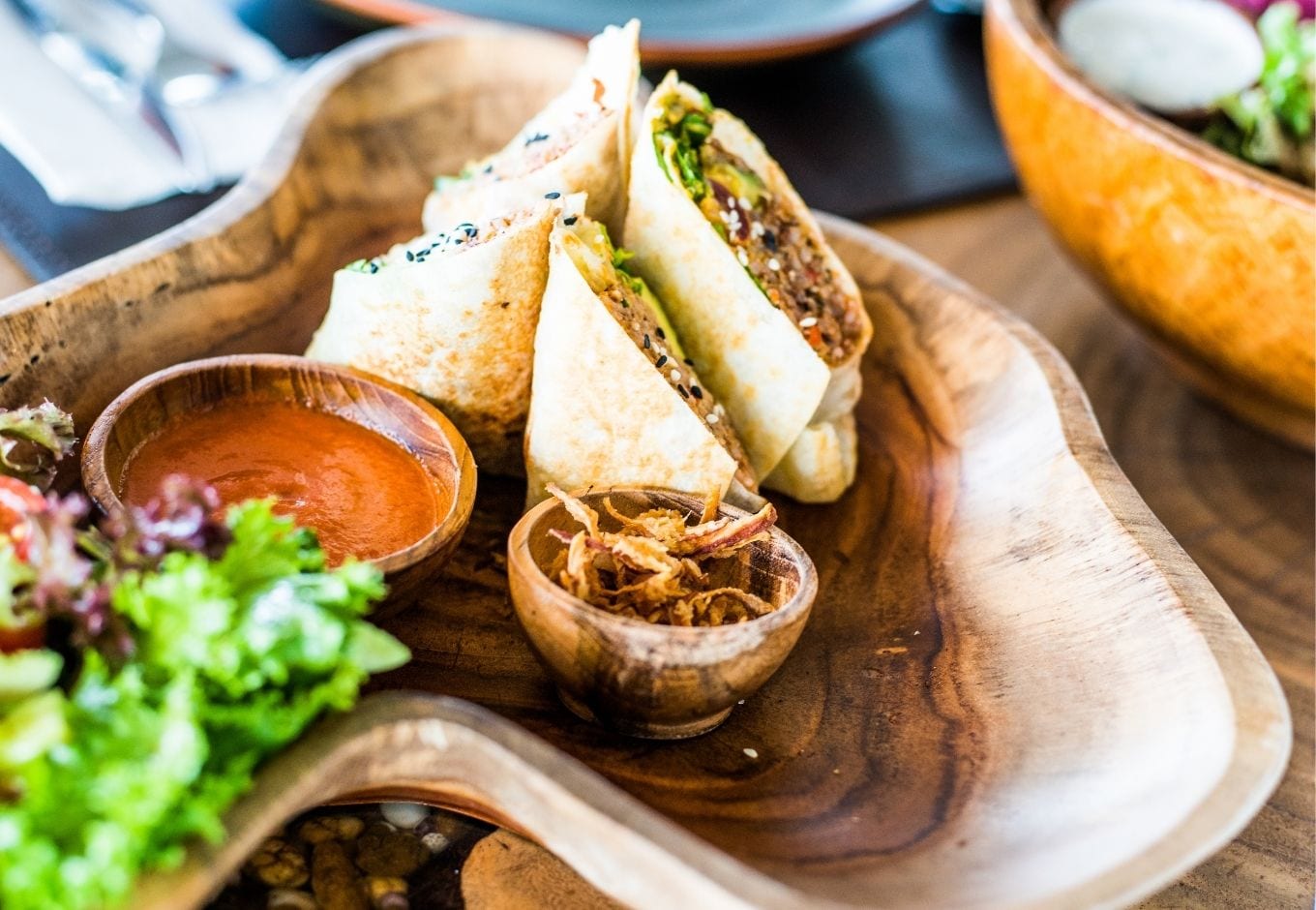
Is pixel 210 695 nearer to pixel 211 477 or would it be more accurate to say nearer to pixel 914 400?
pixel 211 477

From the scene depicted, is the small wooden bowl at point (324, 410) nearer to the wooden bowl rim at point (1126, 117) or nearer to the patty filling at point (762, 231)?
the patty filling at point (762, 231)

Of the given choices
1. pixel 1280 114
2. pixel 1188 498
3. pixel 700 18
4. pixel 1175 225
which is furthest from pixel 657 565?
pixel 700 18

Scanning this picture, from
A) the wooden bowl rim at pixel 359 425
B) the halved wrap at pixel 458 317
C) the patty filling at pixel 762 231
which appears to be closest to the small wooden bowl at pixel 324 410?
the wooden bowl rim at pixel 359 425

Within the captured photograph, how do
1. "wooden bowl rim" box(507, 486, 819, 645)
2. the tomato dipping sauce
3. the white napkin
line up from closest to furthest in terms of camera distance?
"wooden bowl rim" box(507, 486, 819, 645) < the tomato dipping sauce < the white napkin

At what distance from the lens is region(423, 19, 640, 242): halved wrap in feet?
8.21

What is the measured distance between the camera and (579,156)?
2488mm

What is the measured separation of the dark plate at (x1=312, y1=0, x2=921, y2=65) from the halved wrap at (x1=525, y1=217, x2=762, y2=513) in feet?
5.00

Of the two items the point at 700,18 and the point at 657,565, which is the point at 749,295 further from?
the point at 700,18

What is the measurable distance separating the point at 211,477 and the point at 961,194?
2.78 metres

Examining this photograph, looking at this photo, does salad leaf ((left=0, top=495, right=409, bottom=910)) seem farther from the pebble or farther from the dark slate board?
the dark slate board

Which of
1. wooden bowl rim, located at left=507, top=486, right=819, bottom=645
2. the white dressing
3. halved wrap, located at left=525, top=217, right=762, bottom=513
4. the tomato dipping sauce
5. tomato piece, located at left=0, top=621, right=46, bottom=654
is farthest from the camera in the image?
the white dressing

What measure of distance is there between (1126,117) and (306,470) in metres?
2.06

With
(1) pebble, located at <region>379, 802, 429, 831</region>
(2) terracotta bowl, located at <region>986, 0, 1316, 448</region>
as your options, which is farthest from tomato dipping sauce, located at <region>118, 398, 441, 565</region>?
(2) terracotta bowl, located at <region>986, 0, 1316, 448</region>

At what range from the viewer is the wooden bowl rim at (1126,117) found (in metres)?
2.51
